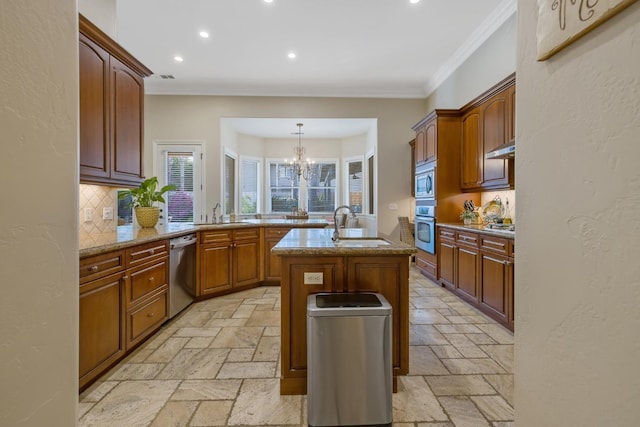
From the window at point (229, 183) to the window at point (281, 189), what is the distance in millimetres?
1310

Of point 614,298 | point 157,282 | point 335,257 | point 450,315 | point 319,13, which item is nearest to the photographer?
point 614,298

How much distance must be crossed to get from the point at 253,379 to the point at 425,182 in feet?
12.3

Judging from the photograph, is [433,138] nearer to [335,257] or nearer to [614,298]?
[335,257]

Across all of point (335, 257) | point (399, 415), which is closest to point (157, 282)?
point (335, 257)

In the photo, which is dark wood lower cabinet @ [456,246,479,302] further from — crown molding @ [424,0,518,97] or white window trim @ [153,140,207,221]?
white window trim @ [153,140,207,221]

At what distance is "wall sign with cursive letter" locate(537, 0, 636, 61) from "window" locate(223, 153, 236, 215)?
6011mm

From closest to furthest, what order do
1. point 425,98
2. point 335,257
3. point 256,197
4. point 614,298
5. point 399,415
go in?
point 614,298 < point 399,415 < point 335,257 < point 425,98 < point 256,197

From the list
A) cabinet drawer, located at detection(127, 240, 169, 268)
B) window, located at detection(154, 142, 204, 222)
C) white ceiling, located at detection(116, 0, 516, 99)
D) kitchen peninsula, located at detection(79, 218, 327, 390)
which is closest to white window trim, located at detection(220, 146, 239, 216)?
window, located at detection(154, 142, 204, 222)

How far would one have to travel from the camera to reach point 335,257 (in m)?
1.94

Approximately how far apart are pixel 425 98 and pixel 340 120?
66.9 inches

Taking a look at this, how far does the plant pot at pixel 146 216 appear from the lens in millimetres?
3330

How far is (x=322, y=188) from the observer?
8.26 meters

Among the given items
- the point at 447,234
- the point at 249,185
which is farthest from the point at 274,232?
the point at 249,185

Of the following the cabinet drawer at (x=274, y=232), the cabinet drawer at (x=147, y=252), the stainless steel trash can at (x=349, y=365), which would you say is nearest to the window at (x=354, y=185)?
the cabinet drawer at (x=274, y=232)
